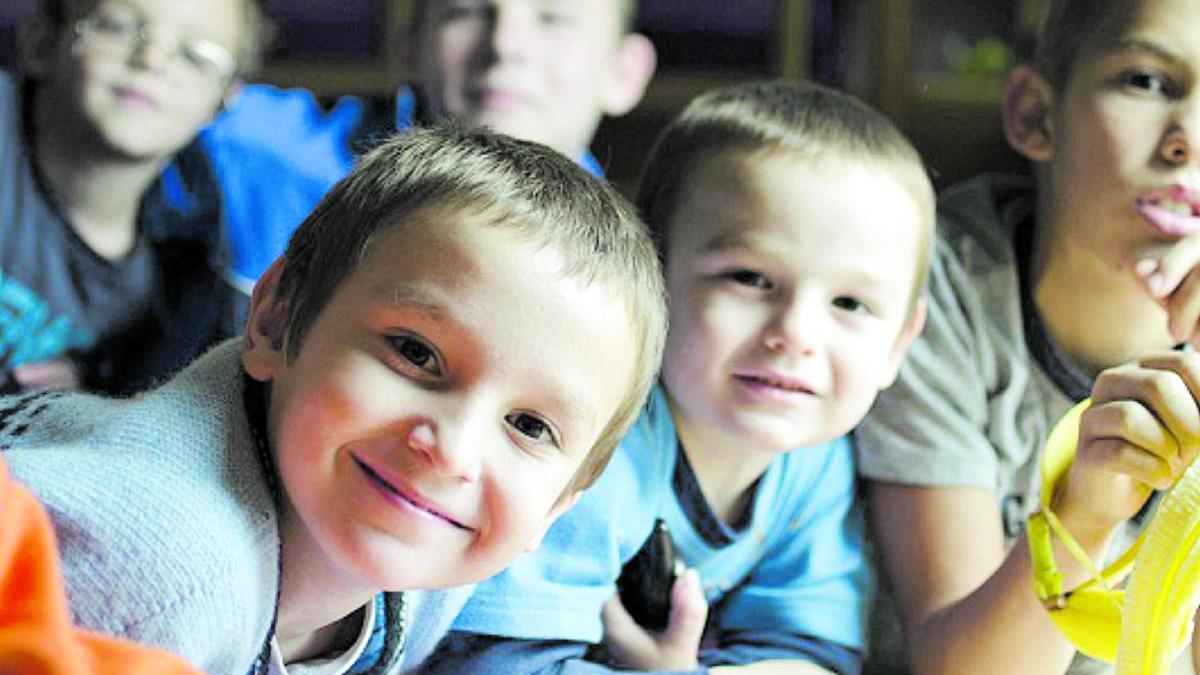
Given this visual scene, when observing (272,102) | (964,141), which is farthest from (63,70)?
(964,141)

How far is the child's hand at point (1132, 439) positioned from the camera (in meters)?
0.71

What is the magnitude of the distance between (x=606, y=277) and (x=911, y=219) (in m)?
0.29

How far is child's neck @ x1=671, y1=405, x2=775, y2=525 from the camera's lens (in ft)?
2.95

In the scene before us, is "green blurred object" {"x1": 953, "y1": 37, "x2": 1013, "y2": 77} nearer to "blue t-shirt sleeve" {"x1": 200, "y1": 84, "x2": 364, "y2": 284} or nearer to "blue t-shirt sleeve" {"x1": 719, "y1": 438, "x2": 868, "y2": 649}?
"blue t-shirt sleeve" {"x1": 200, "y1": 84, "x2": 364, "y2": 284}

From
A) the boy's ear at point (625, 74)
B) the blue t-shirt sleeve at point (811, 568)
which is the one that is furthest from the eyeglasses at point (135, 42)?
the blue t-shirt sleeve at point (811, 568)

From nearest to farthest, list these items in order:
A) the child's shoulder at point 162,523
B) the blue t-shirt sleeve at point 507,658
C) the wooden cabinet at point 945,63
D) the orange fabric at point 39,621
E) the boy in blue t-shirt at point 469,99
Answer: the orange fabric at point 39,621 → the child's shoulder at point 162,523 → the blue t-shirt sleeve at point 507,658 → the boy in blue t-shirt at point 469,99 → the wooden cabinet at point 945,63

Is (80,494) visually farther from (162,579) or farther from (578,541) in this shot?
(578,541)

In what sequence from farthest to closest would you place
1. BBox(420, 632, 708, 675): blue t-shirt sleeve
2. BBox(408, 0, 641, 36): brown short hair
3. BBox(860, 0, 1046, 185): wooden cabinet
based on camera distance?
BBox(860, 0, 1046, 185): wooden cabinet, BBox(408, 0, 641, 36): brown short hair, BBox(420, 632, 708, 675): blue t-shirt sleeve

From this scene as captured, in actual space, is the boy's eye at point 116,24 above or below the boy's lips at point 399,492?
→ below

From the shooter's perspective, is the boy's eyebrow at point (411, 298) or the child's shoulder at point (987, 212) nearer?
the boy's eyebrow at point (411, 298)

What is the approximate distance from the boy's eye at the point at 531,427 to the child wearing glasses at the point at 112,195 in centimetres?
50

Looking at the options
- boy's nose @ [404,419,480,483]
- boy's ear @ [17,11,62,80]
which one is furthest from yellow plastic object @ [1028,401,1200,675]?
boy's ear @ [17,11,62,80]

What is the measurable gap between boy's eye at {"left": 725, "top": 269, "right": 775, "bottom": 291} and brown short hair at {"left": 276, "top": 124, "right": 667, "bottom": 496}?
0.44ft

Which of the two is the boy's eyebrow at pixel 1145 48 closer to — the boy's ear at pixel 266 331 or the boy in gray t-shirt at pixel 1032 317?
the boy in gray t-shirt at pixel 1032 317
